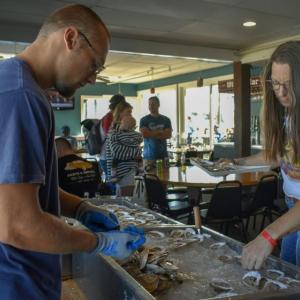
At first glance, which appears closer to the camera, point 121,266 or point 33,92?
point 33,92

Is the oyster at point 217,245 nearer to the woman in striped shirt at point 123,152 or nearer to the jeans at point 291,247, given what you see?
the jeans at point 291,247

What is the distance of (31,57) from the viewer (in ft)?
3.05

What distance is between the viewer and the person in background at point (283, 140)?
127 cm

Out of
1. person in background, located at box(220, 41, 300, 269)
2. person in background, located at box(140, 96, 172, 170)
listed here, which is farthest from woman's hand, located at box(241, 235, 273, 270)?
person in background, located at box(140, 96, 172, 170)

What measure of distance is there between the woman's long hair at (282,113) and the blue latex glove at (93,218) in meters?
0.66

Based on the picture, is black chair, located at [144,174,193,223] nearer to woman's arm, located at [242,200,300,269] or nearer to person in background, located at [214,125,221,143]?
woman's arm, located at [242,200,300,269]

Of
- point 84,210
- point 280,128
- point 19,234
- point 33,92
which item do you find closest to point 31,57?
point 33,92

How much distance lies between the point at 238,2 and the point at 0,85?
3.73 m

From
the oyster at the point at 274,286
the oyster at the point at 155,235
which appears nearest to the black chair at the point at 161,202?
the oyster at the point at 155,235

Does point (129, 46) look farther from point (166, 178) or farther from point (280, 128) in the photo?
point (280, 128)

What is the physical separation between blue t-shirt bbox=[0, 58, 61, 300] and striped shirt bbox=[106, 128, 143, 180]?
3183mm

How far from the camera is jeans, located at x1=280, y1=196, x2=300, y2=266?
148cm

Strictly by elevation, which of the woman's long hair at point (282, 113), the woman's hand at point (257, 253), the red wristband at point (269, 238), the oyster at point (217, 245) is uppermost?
the woman's long hair at point (282, 113)

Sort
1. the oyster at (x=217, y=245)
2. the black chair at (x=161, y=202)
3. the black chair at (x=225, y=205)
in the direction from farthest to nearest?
the black chair at (x=161, y=202) < the black chair at (x=225, y=205) < the oyster at (x=217, y=245)
